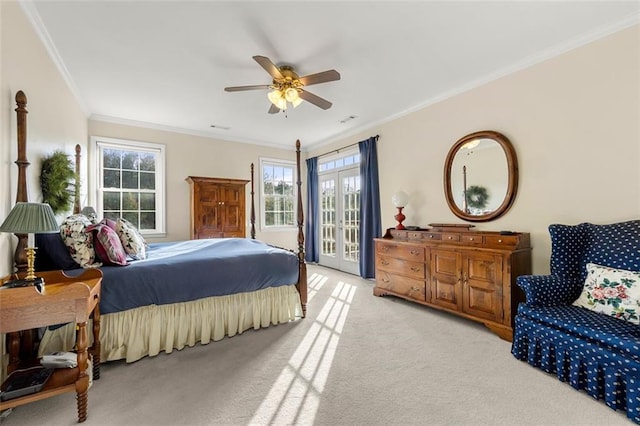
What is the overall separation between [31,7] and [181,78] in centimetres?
120

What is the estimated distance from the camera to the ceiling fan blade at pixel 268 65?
2.21 metres

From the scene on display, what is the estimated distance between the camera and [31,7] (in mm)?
2021

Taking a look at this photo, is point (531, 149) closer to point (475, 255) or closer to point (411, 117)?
point (475, 255)

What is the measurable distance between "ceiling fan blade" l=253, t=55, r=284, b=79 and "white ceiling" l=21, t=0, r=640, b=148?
0.79ft

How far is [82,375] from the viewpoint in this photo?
1.52 m

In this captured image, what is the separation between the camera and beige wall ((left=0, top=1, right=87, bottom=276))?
1768 mm

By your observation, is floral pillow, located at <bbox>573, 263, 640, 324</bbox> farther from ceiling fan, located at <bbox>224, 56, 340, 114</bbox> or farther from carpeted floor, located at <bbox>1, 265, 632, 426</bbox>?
ceiling fan, located at <bbox>224, 56, 340, 114</bbox>

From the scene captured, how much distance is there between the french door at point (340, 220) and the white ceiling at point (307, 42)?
185 centimetres

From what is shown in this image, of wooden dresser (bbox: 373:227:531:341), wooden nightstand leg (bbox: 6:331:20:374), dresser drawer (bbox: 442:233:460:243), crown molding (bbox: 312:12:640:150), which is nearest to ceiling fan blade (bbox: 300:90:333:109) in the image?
crown molding (bbox: 312:12:640:150)

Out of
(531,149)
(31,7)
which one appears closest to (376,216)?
(531,149)

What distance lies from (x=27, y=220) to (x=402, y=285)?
3.44 m

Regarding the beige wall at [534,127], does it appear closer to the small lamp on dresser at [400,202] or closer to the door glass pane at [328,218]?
the small lamp on dresser at [400,202]

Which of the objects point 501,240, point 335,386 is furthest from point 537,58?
point 335,386

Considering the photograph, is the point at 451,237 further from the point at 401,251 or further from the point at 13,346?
the point at 13,346
